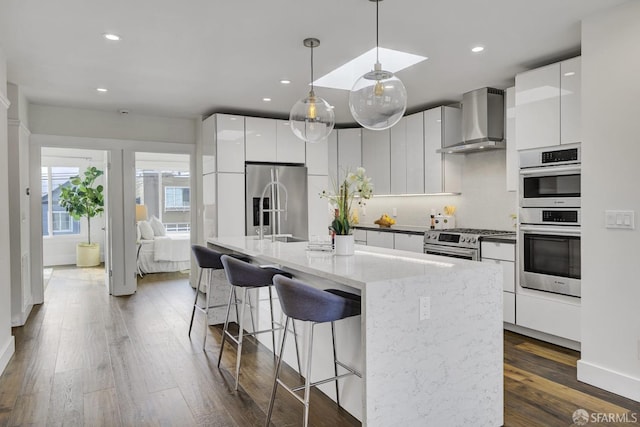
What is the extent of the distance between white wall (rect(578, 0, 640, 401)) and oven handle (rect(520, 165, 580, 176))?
539 millimetres

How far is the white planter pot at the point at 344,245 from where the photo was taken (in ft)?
9.34

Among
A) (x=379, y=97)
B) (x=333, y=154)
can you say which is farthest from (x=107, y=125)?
(x=379, y=97)

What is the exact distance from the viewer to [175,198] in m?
9.56

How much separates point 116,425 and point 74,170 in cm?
781

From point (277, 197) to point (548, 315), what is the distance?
3428mm

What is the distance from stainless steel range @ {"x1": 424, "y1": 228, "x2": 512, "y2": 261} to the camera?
14.0 feet

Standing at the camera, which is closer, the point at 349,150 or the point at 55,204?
the point at 349,150

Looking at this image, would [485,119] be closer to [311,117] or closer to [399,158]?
[399,158]

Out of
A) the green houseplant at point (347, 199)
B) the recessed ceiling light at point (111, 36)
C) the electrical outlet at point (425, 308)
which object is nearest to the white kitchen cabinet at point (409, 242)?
the green houseplant at point (347, 199)

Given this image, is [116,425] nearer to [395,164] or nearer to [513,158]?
[513,158]

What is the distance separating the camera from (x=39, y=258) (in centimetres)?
528

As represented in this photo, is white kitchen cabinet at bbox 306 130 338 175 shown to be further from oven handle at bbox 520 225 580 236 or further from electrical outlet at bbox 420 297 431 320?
electrical outlet at bbox 420 297 431 320

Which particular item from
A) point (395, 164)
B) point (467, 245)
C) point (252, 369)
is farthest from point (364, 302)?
point (395, 164)

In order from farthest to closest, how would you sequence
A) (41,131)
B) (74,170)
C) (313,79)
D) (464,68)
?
1. (74,170)
2. (41,131)
3. (313,79)
4. (464,68)
